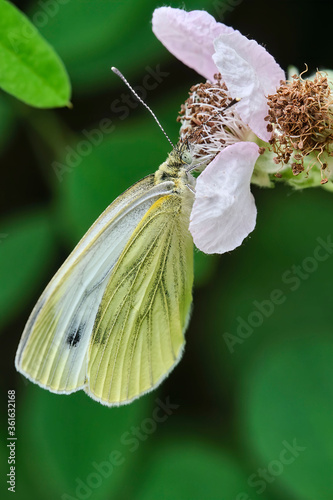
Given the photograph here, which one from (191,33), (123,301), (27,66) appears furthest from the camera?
(123,301)

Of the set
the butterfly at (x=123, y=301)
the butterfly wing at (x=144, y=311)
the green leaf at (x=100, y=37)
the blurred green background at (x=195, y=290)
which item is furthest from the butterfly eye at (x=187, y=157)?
the green leaf at (x=100, y=37)

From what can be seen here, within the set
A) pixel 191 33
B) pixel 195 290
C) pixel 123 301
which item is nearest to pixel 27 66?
pixel 191 33

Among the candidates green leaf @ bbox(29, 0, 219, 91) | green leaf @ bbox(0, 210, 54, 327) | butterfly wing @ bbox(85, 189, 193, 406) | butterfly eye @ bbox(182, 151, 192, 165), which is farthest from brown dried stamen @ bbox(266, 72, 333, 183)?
green leaf @ bbox(0, 210, 54, 327)

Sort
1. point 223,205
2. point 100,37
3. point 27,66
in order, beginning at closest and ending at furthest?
A: point 223,205
point 27,66
point 100,37

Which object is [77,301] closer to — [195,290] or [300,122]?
[195,290]

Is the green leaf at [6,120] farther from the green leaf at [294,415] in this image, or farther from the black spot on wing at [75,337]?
the green leaf at [294,415]

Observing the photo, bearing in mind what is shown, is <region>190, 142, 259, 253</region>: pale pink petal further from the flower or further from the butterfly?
the butterfly
